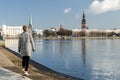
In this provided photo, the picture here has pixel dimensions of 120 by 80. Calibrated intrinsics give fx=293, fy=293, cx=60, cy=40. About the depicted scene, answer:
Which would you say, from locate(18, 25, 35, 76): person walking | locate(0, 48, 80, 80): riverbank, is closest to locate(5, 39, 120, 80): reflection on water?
locate(0, 48, 80, 80): riverbank

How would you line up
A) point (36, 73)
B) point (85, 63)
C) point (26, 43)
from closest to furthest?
point (26, 43)
point (36, 73)
point (85, 63)

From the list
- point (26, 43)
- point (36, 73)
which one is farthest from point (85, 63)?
point (26, 43)

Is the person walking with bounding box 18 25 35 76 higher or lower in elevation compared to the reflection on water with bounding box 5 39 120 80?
higher

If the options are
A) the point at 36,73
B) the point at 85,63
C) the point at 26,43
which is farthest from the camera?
the point at 85,63

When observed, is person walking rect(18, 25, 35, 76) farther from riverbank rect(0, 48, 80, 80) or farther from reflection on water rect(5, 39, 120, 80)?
reflection on water rect(5, 39, 120, 80)

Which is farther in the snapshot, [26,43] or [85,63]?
[85,63]

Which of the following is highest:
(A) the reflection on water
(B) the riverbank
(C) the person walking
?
(C) the person walking

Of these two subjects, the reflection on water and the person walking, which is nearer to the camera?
the person walking

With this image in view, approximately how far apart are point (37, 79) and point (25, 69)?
0.83m

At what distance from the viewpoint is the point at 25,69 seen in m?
13.8

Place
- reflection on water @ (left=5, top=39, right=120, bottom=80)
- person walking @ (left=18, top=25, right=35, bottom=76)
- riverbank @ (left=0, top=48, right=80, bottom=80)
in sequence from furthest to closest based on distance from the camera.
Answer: reflection on water @ (left=5, top=39, right=120, bottom=80), riverbank @ (left=0, top=48, right=80, bottom=80), person walking @ (left=18, top=25, right=35, bottom=76)

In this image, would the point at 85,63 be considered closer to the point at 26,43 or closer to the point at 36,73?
the point at 36,73

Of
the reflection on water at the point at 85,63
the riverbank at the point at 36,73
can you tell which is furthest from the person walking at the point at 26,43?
the reflection on water at the point at 85,63

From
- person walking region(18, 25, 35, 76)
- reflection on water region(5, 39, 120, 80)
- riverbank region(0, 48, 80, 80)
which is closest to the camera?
person walking region(18, 25, 35, 76)
